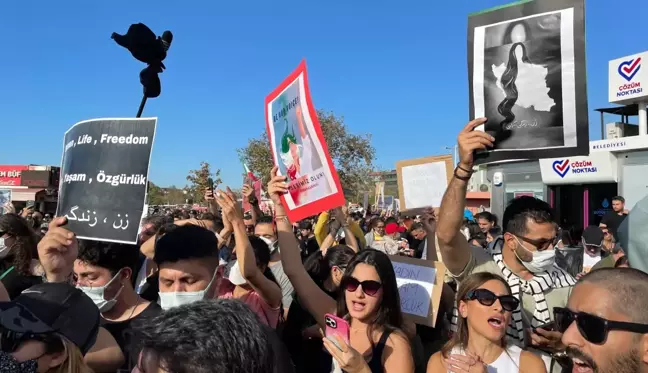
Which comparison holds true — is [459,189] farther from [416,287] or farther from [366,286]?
[416,287]

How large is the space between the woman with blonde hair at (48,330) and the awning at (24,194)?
4051cm

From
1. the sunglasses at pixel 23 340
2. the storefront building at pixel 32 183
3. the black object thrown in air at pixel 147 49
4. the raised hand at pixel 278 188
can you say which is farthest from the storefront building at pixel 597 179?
the storefront building at pixel 32 183

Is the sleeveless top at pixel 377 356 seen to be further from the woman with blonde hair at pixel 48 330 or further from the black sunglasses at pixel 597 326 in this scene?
the woman with blonde hair at pixel 48 330

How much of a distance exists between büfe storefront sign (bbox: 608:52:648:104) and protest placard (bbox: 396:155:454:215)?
20.2 meters

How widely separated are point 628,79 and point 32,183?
42.3m

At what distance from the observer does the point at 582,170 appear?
2023 centimetres

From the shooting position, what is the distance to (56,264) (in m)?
2.77

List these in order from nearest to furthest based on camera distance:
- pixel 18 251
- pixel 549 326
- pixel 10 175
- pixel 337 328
Result: 1. pixel 337 328
2. pixel 549 326
3. pixel 18 251
4. pixel 10 175

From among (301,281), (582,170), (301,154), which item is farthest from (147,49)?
(582,170)

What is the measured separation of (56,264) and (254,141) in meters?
31.7

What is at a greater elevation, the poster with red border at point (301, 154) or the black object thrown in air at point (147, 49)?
the black object thrown in air at point (147, 49)

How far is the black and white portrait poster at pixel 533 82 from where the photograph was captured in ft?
8.38

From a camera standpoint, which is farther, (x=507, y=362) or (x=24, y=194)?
(x=24, y=194)

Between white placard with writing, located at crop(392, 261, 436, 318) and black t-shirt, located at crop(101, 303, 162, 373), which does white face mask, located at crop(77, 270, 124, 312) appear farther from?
white placard with writing, located at crop(392, 261, 436, 318)
